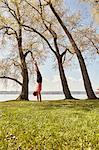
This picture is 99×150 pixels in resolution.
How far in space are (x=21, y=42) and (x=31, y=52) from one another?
3.50 m

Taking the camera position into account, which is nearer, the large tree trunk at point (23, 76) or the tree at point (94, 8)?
the tree at point (94, 8)

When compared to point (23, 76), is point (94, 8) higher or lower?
higher

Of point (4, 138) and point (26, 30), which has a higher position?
point (26, 30)

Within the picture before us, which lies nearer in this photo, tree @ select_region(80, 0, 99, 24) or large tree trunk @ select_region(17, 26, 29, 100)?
tree @ select_region(80, 0, 99, 24)

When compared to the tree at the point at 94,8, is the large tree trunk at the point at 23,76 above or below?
below

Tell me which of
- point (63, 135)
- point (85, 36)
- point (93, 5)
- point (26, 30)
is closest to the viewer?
point (63, 135)

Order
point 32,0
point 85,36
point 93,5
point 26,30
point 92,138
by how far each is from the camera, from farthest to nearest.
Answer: point 85,36 → point 26,30 → point 32,0 → point 93,5 → point 92,138

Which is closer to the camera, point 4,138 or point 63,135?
point 4,138

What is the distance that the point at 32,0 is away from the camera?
44125 millimetres

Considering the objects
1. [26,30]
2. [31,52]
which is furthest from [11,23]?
[31,52]

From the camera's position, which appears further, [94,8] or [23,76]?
[23,76]

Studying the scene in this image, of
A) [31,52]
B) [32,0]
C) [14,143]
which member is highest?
[32,0]

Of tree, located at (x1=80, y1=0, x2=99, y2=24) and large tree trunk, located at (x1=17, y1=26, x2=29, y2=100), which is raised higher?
tree, located at (x1=80, y1=0, x2=99, y2=24)

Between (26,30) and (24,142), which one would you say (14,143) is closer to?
(24,142)
